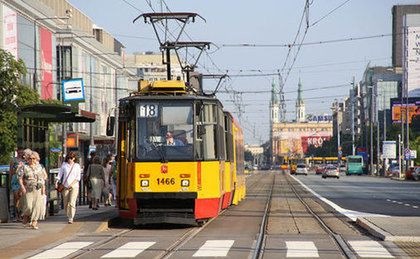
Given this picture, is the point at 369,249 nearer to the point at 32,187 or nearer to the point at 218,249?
the point at 218,249

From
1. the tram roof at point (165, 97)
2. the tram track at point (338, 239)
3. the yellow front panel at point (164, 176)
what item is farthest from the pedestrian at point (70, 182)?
the tram track at point (338, 239)

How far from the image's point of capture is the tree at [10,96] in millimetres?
44250

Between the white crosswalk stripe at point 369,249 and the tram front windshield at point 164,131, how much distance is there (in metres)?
5.09

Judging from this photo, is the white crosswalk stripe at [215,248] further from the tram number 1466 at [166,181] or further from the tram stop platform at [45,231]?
the tram number 1466 at [166,181]

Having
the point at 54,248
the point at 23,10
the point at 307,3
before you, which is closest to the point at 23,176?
the point at 54,248

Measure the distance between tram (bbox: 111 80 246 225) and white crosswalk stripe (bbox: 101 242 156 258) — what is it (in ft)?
11.6

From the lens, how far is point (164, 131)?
2084 centimetres

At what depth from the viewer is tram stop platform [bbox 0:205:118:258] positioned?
1617 cm

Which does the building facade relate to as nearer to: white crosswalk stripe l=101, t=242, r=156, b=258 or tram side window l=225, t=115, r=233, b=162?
tram side window l=225, t=115, r=233, b=162

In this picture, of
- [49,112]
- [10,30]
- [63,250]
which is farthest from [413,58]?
[63,250]

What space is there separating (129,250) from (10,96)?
3124cm

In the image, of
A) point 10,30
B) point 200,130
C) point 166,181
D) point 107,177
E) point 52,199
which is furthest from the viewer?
point 10,30

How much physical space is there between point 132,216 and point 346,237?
489 centimetres

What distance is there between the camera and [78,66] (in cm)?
8988
